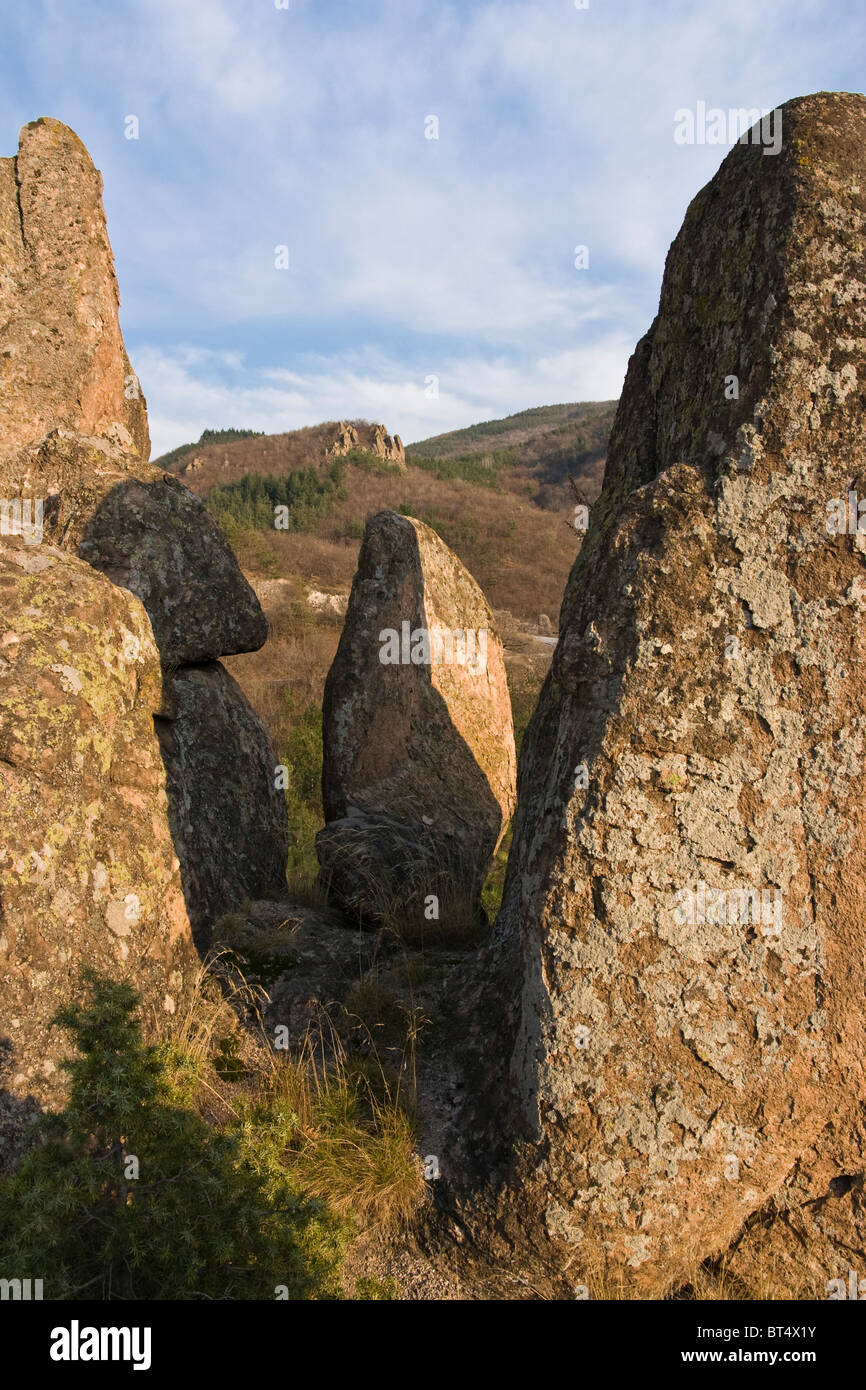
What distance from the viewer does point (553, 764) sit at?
11.0 feet

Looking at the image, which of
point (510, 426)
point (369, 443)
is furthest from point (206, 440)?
point (510, 426)

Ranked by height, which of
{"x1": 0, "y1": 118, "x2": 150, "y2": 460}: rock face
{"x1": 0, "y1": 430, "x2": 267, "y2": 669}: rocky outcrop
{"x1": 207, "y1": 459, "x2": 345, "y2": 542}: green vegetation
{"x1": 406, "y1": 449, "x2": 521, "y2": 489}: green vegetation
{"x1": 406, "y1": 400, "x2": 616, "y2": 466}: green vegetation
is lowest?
{"x1": 0, "y1": 430, "x2": 267, "y2": 669}: rocky outcrop

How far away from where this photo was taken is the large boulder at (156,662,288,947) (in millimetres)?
4898

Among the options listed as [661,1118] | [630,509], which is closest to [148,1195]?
[661,1118]

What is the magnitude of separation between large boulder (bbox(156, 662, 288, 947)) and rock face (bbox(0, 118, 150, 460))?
215 cm

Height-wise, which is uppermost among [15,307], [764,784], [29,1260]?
[15,307]

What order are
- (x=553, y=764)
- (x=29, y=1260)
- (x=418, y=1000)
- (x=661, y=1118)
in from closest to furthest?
(x=29, y=1260)
(x=661, y=1118)
(x=553, y=764)
(x=418, y=1000)

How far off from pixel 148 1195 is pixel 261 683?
11.8m

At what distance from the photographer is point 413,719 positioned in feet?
22.3

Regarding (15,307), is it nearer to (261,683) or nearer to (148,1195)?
(148,1195)

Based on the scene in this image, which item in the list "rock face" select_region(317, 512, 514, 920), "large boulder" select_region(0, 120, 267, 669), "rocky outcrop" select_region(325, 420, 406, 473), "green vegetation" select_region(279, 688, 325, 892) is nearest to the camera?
"large boulder" select_region(0, 120, 267, 669)

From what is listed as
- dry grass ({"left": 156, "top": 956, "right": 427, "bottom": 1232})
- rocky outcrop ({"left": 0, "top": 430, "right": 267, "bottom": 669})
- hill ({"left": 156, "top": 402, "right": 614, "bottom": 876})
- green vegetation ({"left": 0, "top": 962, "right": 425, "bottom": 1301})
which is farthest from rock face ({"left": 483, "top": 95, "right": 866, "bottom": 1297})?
hill ({"left": 156, "top": 402, "right": 614, "bottom": 876})

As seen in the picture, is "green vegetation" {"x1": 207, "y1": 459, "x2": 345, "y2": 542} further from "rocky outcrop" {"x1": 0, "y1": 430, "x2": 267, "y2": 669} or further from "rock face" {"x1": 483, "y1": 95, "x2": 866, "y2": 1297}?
"rock face" {"x1": 483, "y1": 95, "x2": 866, "y2": 1297}

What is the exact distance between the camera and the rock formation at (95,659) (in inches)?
125
